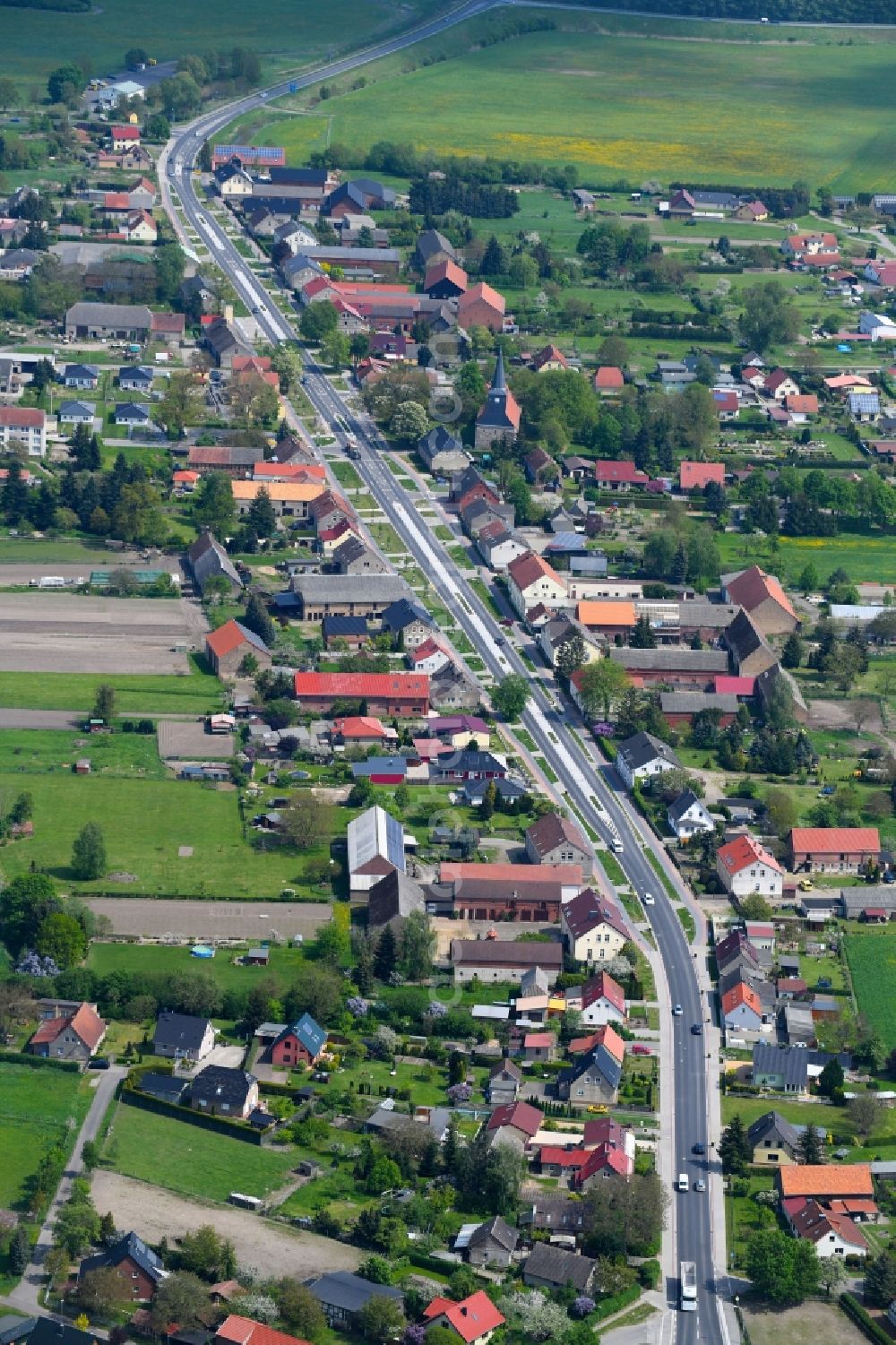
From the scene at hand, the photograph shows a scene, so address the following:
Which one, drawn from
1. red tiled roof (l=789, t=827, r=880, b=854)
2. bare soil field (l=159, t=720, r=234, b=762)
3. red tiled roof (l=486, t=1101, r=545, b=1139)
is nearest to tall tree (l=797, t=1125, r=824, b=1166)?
red tiled roof (l=486, t=1101, r=545, b=1139)

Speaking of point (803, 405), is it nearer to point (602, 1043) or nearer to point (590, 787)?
point (590, 787)

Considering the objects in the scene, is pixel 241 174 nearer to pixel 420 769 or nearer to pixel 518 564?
pixel 518 564

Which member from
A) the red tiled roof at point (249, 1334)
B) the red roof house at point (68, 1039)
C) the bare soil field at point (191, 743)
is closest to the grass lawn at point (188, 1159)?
the red roof house at point (68, 1039)

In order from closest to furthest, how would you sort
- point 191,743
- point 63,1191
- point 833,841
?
point 63,1191, point 833,841, point 191,743

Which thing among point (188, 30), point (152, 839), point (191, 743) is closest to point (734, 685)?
point (191, 743)

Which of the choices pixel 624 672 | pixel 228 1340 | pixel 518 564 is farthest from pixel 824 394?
pixel 228 1340

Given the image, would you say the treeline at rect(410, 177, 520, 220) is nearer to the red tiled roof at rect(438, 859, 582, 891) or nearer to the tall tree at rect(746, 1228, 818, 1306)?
the red tiled roof at rect(438, 859, 582, 891)

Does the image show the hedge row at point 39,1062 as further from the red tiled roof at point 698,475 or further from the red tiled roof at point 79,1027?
the red tiled roof at point 698,475
